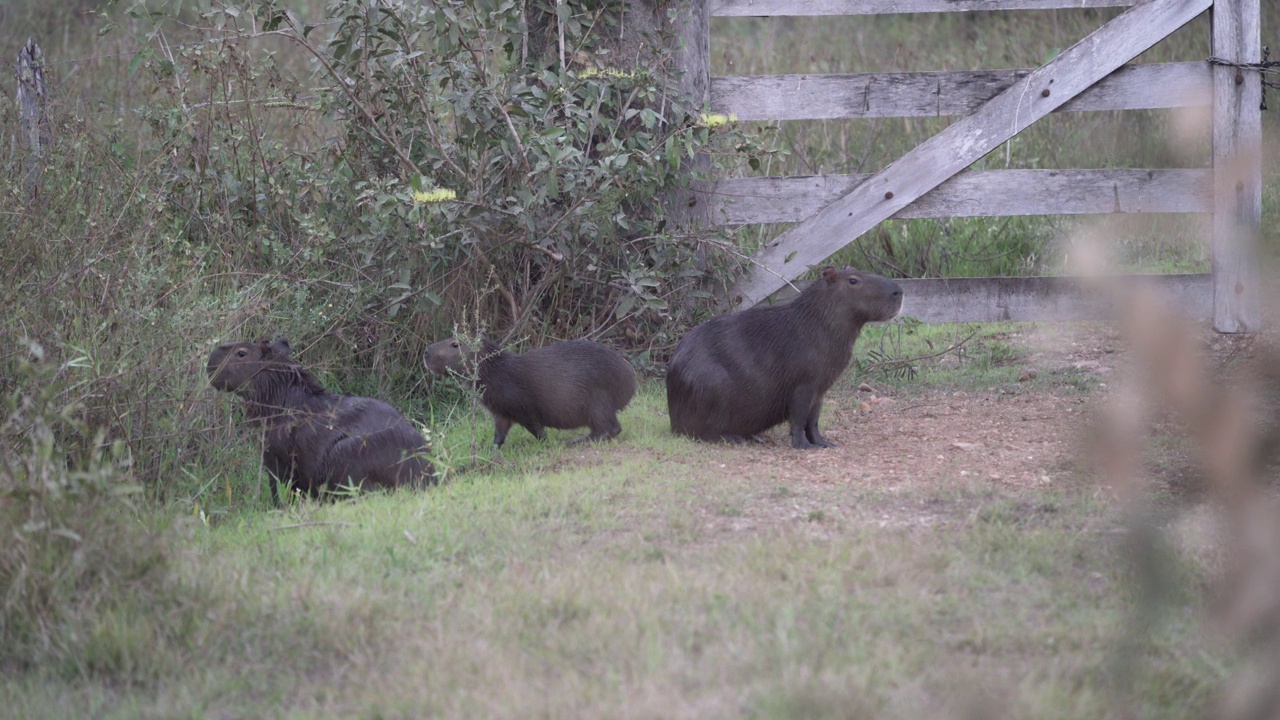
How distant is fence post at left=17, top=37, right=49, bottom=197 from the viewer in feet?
17.8

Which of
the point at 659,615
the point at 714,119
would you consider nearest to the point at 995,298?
the point at 714,119

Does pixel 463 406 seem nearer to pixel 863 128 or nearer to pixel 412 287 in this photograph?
pixel 412 287

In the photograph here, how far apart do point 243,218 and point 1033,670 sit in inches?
195

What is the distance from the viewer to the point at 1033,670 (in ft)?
8.79

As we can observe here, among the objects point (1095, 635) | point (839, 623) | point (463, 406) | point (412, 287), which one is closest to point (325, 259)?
point (412, 287)

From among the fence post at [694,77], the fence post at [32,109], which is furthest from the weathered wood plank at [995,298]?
the fence post at [32,109]

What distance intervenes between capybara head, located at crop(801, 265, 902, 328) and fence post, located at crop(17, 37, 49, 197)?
11.5 feet

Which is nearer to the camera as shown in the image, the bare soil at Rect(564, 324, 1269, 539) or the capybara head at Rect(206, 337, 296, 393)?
the bare soil at Rect(564, 324, 1269, 539)

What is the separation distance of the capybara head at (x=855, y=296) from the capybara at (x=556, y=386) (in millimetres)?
960

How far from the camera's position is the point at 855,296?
5473 mm

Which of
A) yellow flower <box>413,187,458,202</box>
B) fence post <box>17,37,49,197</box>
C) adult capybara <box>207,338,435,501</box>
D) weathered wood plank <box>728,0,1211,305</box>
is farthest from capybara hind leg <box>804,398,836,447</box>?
fence post <box>17,37,49,197</box>

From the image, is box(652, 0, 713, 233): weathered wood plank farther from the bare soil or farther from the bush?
the bush

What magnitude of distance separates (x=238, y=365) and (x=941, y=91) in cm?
370

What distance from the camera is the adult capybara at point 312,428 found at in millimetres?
4754
